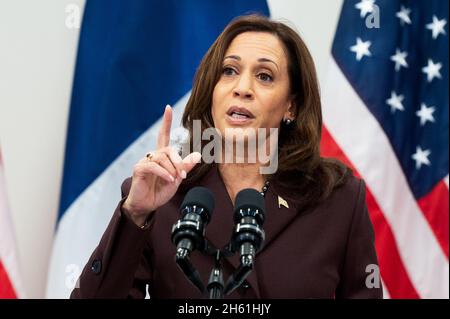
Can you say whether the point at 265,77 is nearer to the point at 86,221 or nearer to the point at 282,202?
the point at 282,202

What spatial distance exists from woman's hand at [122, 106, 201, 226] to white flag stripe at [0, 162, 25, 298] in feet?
2.95

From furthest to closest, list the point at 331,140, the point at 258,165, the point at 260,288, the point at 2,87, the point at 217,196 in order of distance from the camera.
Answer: the point at 331,140
the point at 2,87
the point at 258,165
the point at 217,196
the point at 260,288

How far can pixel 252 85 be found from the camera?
5.00 feet

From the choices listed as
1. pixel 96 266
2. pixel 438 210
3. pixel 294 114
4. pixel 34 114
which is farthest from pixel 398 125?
pixel 96 266

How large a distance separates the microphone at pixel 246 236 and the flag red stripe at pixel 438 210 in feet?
4.70

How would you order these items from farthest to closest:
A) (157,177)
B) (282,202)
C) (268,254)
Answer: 1. (282,202)
2. (268,254)
3. (157,177)

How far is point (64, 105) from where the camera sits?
2.08 metres

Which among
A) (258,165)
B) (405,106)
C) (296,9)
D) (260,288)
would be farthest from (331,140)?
(260,288)

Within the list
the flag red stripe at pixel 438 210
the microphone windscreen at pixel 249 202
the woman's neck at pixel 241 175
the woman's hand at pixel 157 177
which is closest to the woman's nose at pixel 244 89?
the woman's neck at pixel 241 175

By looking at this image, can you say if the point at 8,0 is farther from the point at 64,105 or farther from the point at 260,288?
the point at 260,288

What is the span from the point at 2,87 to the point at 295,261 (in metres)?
1.17

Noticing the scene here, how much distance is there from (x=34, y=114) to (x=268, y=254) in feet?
3.40

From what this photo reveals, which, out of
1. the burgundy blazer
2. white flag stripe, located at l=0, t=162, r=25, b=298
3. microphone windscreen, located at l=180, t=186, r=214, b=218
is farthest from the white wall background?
microphone windscreen, located at l=180, t=186, r=214, b=218
